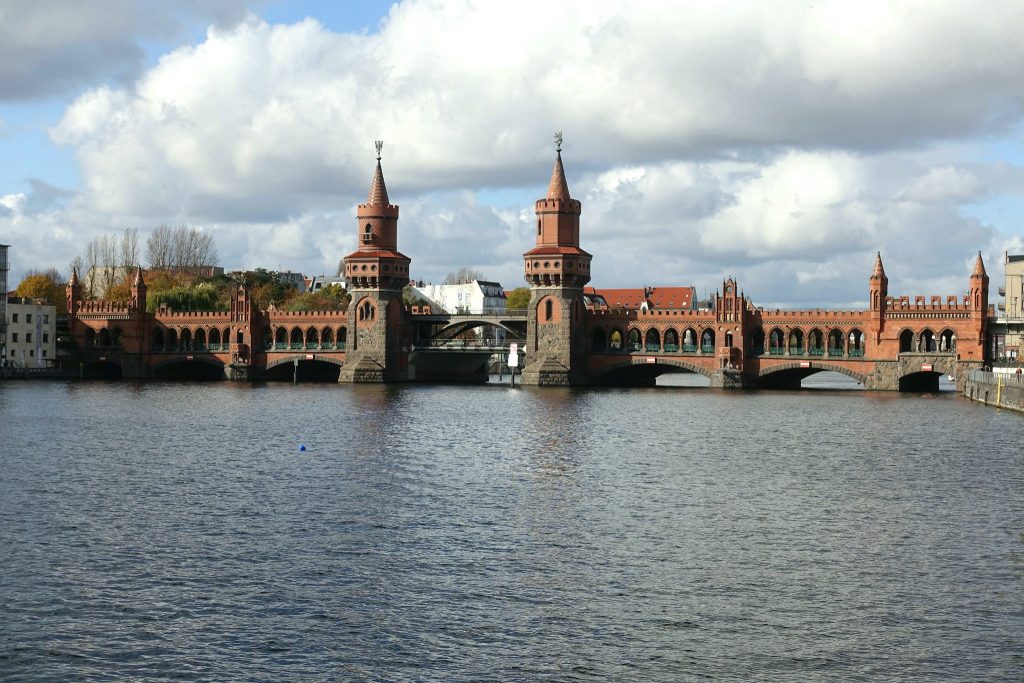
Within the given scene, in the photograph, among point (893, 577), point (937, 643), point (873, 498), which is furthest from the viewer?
point (873, 498)

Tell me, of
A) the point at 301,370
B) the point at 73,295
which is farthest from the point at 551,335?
the point at 73,295

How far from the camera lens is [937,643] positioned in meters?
26.9

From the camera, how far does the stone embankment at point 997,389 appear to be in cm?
8931

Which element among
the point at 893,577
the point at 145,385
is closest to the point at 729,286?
the point at 145,385

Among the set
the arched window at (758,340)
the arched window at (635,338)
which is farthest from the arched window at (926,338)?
the arched window at (635,338)

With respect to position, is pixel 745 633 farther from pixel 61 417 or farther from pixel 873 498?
pixel 61 417

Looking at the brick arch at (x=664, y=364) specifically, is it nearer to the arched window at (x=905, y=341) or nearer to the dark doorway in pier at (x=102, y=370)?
the arched window at (x=905, y=341)

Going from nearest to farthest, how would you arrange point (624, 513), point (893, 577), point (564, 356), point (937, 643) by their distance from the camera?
point (937, 643) < point (893, 577) < point (624, 513) < point (564, 356)

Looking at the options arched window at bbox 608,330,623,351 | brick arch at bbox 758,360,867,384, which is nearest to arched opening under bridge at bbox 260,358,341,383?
arched window at bbox 608,330,623,351

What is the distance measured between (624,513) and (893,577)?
11938 millimetres

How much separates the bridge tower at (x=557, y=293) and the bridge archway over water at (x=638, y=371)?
344 centimetres

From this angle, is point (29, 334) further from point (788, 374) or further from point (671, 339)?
point (788, 374)

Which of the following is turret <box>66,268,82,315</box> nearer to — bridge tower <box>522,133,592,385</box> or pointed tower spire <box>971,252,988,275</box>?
bridge tower <box>522,133,592,385</box>

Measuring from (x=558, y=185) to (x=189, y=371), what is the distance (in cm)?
5708
